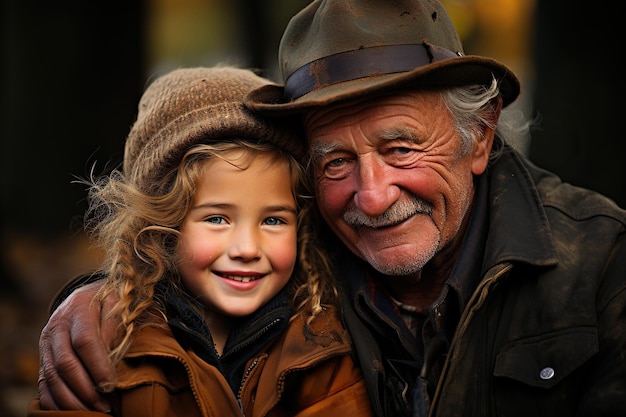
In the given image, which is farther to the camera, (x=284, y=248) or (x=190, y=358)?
(x=284, y=248)

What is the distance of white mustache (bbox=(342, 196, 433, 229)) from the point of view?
3029 mm

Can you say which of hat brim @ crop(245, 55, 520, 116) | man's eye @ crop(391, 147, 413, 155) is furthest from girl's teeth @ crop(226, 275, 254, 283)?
man's eye @ crop(391, 147, 413, 155)

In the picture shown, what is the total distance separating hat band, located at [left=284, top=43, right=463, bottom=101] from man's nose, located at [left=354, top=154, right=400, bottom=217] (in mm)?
324

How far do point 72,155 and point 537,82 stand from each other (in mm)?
5371

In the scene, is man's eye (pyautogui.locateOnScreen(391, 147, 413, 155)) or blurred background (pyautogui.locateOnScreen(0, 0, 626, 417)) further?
blurred background (pyautogui.locateOnScreen(0, 0, 626, 417))

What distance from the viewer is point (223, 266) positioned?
10.2 feet

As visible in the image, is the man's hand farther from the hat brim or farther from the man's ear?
the man's ear

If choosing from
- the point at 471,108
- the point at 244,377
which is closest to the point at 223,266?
the point at 244,377

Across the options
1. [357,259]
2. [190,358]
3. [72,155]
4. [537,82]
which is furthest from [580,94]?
[72,155]

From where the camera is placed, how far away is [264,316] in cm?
318

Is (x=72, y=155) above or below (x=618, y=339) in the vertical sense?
below

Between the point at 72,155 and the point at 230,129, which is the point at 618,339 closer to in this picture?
the point at 230,129

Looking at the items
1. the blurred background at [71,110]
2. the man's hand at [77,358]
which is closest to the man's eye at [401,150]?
the man's hand at [77,358]

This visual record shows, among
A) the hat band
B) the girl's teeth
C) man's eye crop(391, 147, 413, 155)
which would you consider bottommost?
the girl's teeth
